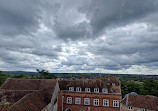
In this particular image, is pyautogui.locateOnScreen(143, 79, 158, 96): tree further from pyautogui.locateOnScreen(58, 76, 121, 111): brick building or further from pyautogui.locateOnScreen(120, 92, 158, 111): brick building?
pyautogui.locateOnScreen(58, 76, 121, 111): brick building

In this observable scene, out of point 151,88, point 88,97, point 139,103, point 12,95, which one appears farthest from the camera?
point 151,88

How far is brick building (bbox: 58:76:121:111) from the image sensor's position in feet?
95.2

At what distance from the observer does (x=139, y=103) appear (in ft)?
89.5

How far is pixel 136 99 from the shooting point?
2844cm

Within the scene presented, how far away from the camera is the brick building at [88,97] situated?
2901cm

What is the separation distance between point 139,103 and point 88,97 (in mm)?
13185

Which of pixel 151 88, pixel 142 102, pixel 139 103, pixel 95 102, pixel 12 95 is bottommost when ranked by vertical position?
pixel 151 88

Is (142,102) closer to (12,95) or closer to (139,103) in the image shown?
(139,103)

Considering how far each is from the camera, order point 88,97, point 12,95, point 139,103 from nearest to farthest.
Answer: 1. point 12,95
2. point 139,103
3. point 88,97

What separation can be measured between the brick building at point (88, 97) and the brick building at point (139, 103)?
74.5 inches

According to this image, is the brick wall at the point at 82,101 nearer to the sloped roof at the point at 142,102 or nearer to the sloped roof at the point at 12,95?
the sloped roof at the point at 142,102

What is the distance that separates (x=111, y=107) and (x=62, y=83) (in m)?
16.2

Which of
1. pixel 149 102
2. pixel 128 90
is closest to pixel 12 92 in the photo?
pixel 149 102

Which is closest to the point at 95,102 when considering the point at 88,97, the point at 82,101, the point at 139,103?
the point at 88,97
